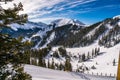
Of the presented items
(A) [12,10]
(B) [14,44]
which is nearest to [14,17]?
(A) [12,10]

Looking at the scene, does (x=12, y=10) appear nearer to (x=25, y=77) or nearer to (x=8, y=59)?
(x=8, y=59)

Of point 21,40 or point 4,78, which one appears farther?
point 21,40

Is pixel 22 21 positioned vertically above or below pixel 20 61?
above

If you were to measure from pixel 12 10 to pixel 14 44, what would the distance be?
150cm

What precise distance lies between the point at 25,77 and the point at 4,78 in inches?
47.6

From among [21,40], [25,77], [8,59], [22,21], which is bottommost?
[25,77]

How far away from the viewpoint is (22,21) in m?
13.4

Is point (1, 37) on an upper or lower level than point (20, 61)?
upper

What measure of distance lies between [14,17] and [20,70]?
2.39 metres

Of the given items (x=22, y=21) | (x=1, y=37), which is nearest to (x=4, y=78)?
(x=1, y=37)

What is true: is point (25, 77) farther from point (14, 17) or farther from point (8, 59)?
point (14, 17)

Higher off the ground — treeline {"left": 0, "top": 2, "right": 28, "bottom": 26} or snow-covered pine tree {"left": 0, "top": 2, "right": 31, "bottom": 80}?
treeline {"left": 0, "top": 2, "right": 28, "bottom": 26}

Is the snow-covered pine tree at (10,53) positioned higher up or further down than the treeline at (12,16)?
further down

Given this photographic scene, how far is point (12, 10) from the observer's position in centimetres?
1337
